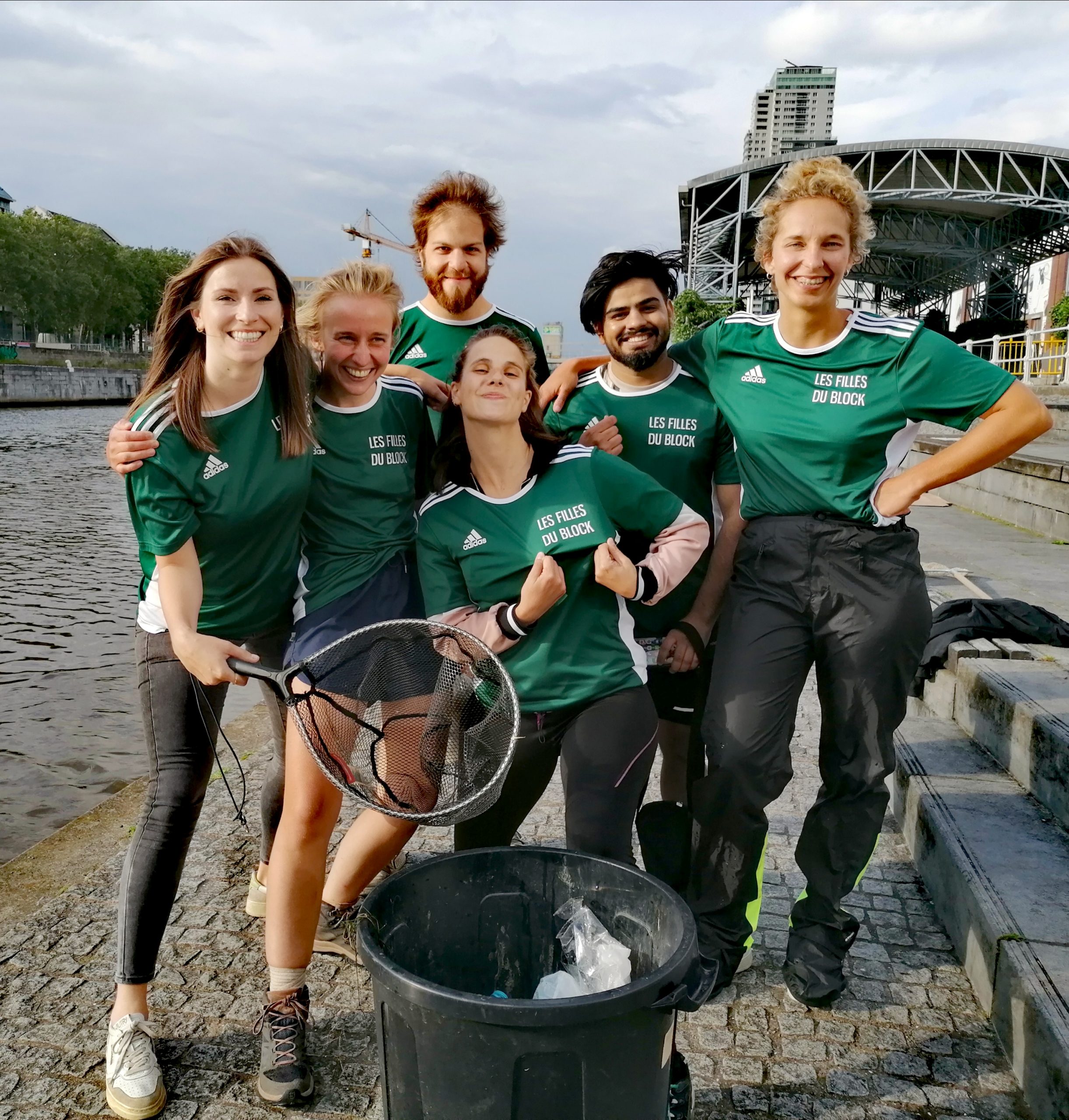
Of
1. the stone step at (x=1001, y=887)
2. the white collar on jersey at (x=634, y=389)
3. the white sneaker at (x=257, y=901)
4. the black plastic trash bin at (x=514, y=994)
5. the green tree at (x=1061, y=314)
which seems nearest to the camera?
the black plastic trash bin at (x=514, y=994)

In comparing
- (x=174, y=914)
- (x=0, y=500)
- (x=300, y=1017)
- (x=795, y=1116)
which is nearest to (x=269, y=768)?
(x=174, y=914)

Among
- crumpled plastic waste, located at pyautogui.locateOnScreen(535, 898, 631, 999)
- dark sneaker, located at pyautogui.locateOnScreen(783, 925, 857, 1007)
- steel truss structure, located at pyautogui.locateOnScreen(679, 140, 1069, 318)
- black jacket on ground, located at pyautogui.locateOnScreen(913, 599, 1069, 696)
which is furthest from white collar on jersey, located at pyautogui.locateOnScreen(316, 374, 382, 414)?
steel truss structure, located at pyautogui.locateOnScreen(679, 140, 1069, 318)

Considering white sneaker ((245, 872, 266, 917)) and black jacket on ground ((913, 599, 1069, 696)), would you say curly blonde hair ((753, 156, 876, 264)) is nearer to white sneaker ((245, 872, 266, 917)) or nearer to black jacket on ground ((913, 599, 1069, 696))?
black jacket on ground ((913, 599, 1069, 696))

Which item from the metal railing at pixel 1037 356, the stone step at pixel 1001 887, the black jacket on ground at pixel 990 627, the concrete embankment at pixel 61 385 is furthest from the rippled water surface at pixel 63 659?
the concrete embankment at pixel 61 385

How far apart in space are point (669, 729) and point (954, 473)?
1.63 metres

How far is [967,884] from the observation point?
3.74 meters

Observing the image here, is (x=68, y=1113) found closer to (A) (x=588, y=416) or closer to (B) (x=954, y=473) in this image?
(A) (x=588, y=416)

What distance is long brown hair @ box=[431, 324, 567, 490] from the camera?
128 inches

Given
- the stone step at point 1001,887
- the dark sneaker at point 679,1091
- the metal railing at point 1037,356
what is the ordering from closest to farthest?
the dark sneaker at point 679,1091 → the stone step at point 1001,887 → the metal railing at point 1037,356

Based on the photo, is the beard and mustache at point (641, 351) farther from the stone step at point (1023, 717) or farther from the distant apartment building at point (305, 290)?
the stone step at point (1023, 717)

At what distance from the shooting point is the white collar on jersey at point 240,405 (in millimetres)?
3020

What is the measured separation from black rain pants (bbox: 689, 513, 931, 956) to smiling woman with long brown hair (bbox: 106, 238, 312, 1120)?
157 cm

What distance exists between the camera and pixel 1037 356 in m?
25.2

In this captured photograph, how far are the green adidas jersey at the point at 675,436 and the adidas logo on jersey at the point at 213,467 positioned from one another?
3.97 feet
